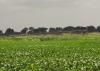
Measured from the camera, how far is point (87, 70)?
806 inches

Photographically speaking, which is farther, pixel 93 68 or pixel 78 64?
pixel 78 64

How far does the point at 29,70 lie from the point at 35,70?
303 mm

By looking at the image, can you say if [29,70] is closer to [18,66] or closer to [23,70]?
[23,70]

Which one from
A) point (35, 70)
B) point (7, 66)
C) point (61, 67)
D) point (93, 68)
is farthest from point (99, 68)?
point (7, 66)

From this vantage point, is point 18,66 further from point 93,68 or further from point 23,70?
point 93,68

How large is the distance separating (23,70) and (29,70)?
50 centimetres

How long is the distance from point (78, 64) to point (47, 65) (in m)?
2.05

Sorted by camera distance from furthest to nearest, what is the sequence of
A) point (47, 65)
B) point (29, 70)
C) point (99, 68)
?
1. point (47, 65)
2. point (99, 68)
3. point (29, 70)

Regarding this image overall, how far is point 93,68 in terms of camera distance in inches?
837

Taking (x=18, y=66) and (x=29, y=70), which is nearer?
(x=29, y=70)

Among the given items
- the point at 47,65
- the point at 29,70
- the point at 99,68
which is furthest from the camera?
the point at 47,65

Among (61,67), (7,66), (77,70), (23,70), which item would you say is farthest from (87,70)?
(7,66)

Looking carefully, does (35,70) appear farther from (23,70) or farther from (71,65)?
(71,65)

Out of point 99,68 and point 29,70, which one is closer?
point 29,70
